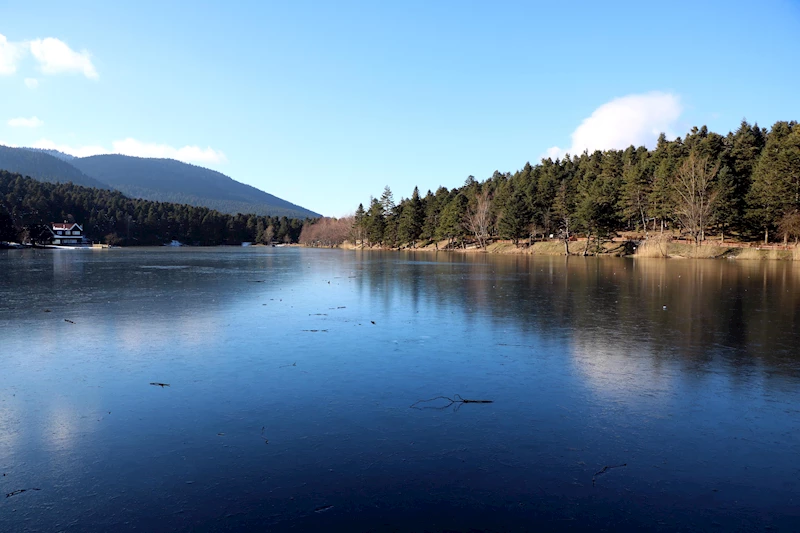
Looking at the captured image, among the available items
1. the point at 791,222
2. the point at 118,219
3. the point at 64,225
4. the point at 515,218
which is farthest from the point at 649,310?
the point at 118,219

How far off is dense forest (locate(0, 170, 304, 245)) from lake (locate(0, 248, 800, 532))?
114 metres

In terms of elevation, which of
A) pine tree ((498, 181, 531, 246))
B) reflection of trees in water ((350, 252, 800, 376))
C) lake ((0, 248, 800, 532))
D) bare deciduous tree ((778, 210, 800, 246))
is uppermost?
pine tree ((498, 181, 531, 246))

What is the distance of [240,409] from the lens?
23.4 feet

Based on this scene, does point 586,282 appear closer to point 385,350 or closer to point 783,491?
point 385,350

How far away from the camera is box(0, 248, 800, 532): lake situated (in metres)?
4.55

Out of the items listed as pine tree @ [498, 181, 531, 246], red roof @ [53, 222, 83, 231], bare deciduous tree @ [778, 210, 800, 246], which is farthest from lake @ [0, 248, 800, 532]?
red roof @ [53, 222, 83, 231]

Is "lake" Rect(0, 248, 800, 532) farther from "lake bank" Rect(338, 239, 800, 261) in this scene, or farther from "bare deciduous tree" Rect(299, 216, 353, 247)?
"bare deciduous tree" Rect(299, 216, 353, 247)

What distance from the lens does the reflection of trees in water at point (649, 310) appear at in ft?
36.5

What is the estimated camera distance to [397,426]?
6.50 metres

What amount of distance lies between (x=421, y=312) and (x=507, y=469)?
11.5 metres

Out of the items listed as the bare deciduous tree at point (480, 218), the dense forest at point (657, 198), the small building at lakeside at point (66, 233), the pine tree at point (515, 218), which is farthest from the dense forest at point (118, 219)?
the pine tree at point (515, 218)

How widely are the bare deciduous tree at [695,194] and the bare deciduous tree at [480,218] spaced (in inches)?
1233

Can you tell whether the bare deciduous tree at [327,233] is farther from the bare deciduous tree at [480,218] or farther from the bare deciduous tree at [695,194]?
the bare deciduous tree at [695,194]

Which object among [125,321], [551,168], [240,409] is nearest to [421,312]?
[125,321]
